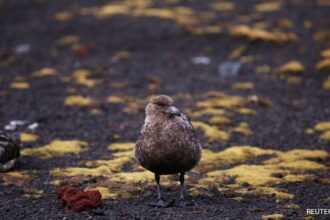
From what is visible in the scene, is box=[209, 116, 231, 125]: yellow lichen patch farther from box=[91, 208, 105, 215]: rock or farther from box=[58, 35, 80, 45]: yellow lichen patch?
box=[58, 35, 80, 45]: yellow lichen patch

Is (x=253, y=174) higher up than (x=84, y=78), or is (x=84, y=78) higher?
(x=84, y=78)

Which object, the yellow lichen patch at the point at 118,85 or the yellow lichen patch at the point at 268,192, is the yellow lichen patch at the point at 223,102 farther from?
the yellow lichen patch at the point at 268,192

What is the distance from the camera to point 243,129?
16844 millimetres

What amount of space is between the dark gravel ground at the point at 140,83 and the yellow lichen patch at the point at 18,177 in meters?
0.22

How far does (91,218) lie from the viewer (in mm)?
8914

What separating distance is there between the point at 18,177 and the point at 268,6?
69.4 ft

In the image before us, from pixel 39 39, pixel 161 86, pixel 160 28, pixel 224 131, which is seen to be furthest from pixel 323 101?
pixel 39 39

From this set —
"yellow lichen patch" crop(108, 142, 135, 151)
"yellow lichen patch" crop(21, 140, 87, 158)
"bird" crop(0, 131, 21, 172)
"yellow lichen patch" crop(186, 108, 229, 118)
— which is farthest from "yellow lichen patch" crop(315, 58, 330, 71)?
"bird" crop(0, 131, 21, 172)

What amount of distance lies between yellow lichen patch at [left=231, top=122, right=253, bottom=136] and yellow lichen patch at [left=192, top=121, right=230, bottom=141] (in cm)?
42

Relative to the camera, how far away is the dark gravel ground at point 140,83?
1010 cm

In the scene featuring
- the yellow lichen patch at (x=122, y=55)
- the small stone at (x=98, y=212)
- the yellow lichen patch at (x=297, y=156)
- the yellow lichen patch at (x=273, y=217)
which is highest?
the yellow lichen patch at (x=122, y=55)

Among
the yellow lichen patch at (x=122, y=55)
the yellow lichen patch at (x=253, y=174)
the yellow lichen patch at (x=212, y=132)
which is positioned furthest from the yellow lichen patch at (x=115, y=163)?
the yellow lichen patch at (x=122, y=55)

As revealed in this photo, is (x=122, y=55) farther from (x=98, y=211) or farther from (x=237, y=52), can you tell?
(x=98, y=211)

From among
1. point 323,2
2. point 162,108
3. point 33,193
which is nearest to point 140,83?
point 33,193
